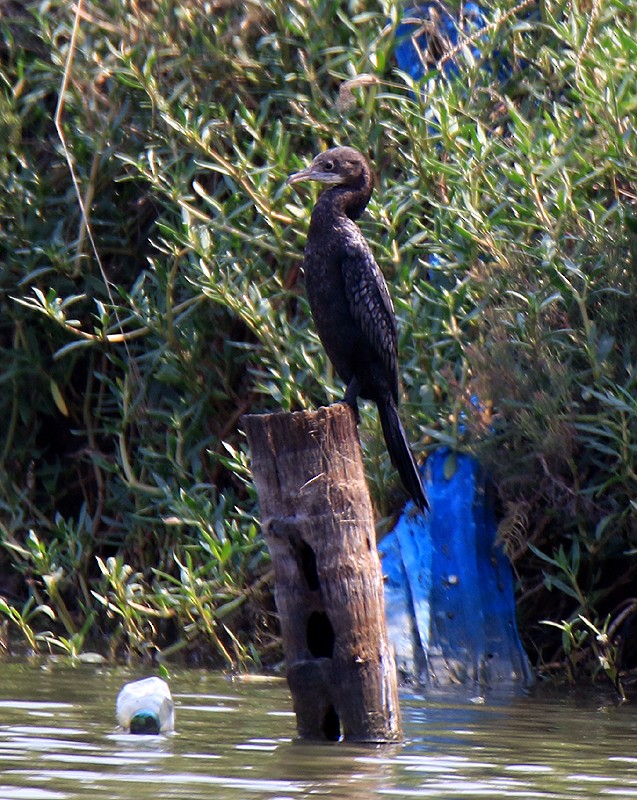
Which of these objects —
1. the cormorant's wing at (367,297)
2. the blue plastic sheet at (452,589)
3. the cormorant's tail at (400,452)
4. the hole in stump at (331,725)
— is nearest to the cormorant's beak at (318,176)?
the cormorant's wing at (367,297)

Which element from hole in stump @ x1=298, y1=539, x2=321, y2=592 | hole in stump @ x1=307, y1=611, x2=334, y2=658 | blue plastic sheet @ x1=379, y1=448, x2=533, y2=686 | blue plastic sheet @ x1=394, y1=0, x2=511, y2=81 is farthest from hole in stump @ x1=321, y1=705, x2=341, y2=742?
blue plastic sheet @ x1=394, y1=0, x2=511, y2=81

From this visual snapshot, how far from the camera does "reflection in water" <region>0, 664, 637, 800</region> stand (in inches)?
127

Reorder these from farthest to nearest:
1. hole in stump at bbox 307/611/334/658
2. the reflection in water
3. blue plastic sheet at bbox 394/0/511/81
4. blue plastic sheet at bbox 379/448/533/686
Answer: blue plastic sheet at bbox 394/0/511/81 < blue plastic sheet at bbox 379/448/533/686 < hole in stump at bbox 307/611/334/658 < the reflection in water

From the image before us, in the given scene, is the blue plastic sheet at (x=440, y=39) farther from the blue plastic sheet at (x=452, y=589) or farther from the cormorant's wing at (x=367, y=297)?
the blue plastic sheet at (x=452, y=589)

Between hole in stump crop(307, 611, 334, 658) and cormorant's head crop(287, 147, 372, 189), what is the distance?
1661 mm

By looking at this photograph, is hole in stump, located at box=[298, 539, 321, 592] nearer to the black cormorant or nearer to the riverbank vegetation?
the black cormorant

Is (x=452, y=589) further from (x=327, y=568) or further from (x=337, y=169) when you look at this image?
(x=337, y=169)

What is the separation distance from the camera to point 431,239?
5.72m

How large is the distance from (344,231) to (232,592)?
1575 mm

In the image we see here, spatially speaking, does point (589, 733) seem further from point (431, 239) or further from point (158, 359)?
point (158, 359)

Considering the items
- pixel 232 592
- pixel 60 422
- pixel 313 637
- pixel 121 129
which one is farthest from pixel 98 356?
pixel 313 637

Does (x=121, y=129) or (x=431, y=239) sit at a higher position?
(x=121, y=129)

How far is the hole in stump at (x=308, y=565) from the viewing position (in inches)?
151

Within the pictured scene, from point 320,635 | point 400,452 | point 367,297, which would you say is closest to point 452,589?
point 400,452
